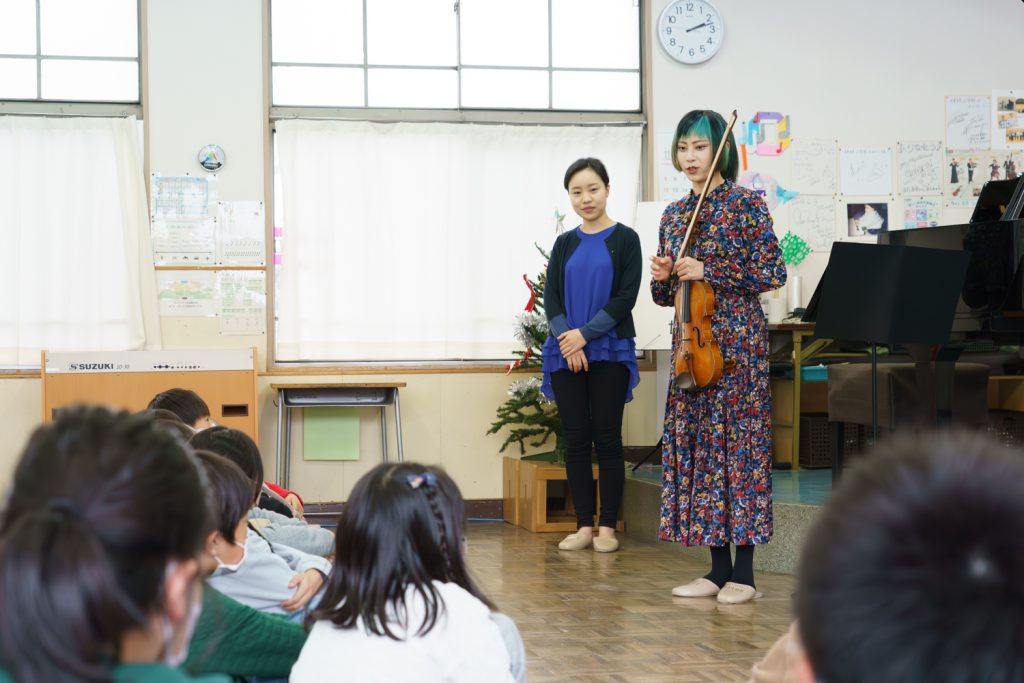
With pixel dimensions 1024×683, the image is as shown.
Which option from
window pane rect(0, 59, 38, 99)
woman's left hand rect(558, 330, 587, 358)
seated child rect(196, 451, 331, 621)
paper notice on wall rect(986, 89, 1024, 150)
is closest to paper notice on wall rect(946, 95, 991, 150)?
paper notice on wall rect(986, 89, 1024, 150)

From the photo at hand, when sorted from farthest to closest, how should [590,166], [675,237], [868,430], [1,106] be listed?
1. [1,106]
2. [868,430]
3. [590,166]
4. [675,237]

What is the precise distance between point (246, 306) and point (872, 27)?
12.4 ft

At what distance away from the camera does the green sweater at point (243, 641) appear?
4.89ft

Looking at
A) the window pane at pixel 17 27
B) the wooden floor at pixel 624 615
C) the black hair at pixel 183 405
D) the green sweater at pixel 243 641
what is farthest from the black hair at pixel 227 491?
the window pane at pixel 17 27

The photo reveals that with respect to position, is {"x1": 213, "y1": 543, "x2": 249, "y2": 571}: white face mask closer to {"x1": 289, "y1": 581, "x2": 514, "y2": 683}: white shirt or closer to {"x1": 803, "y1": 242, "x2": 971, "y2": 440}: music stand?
{"x1": 289, "y1": 581, "x2": 514, "y2": 683}: white shirt

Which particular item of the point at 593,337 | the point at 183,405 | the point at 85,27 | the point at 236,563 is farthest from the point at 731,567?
the point at 85,27

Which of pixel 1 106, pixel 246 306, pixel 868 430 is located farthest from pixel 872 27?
pixel 1 106

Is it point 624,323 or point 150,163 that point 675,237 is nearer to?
point 624,323

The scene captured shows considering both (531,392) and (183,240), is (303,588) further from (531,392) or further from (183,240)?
(183,240)

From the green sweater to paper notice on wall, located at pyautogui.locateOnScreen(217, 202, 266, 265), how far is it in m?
3.94

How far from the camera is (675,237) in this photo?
3.27m

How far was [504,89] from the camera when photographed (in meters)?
5.71

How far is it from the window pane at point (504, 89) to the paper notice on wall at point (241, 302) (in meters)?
1.47

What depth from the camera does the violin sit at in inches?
123
